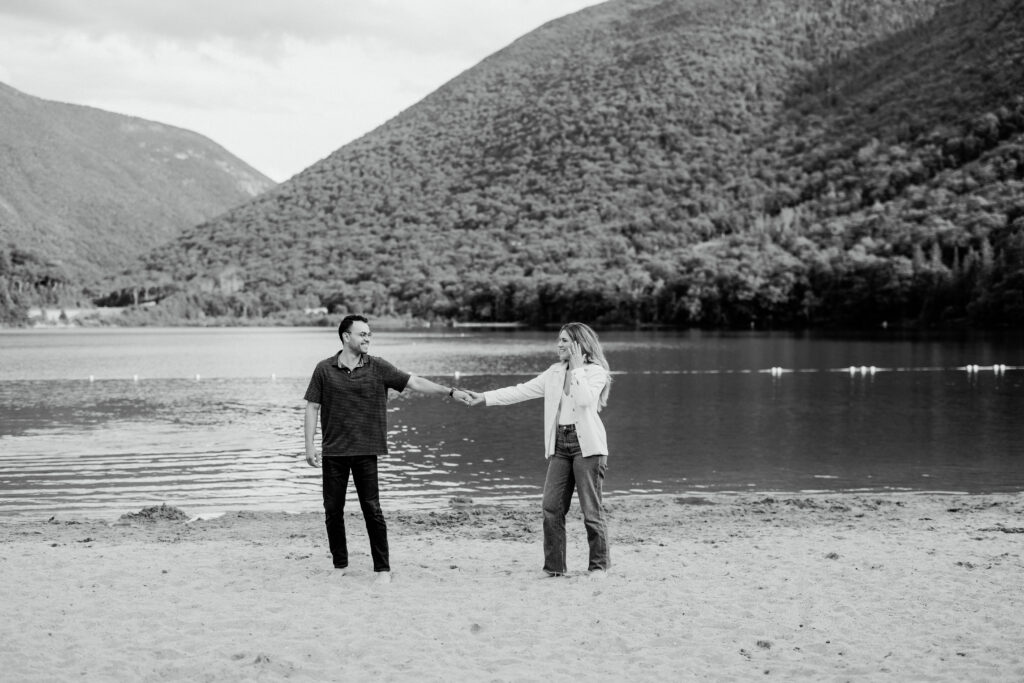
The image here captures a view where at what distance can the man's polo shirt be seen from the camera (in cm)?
880

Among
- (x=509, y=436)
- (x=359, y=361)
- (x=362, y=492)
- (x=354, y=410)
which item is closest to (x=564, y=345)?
(x=359, y=361)

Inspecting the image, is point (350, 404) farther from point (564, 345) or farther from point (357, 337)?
point (564, 345)

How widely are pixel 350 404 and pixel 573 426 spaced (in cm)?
193

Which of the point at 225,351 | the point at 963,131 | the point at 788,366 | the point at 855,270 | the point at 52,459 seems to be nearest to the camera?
the point at 52,459

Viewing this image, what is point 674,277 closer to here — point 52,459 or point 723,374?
point 723,374

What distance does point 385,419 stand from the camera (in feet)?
28.9

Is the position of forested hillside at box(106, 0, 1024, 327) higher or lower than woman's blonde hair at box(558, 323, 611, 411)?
higher

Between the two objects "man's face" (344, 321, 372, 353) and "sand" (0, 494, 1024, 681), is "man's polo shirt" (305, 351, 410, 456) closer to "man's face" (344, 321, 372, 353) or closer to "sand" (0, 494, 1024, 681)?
"man's face" (344, 321, 372, 353)

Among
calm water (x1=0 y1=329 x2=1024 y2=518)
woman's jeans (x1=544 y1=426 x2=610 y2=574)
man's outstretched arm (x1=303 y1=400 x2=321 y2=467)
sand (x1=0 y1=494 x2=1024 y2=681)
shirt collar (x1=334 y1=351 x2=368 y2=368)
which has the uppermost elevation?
shirt collar (x1=334 y1=351 x2=368 y2=368)

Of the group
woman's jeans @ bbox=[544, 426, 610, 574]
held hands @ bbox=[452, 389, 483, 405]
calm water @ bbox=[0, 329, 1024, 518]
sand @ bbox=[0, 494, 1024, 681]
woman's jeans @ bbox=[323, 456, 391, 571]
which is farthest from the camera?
calm water @ bbox=[0, 329, 1024, 518]

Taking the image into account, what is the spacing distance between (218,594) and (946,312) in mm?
105424

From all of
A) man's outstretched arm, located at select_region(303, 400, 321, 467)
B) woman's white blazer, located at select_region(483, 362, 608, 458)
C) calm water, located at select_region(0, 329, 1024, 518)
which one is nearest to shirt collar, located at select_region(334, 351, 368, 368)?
man's outstretched arm, located at select_region(303, 400, 321, 467)

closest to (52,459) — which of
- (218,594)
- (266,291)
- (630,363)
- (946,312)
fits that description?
(218,594)

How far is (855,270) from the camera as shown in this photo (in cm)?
11244
